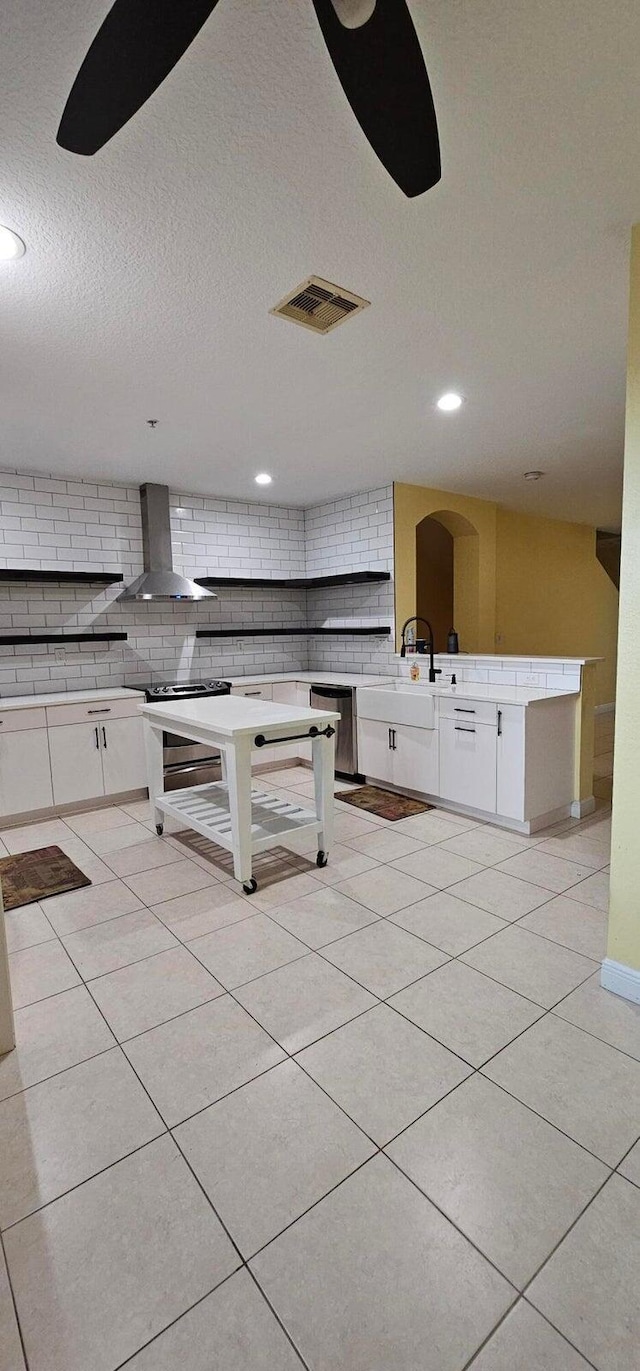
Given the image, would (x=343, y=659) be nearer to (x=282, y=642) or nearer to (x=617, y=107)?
(x=282, y=642)

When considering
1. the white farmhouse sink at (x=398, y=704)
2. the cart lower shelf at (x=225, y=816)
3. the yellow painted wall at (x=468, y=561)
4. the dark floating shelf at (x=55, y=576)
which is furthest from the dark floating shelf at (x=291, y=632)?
the cart lower shelf at (x=225, y=816)

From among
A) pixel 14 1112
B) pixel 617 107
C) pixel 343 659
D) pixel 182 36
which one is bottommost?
pixel 14 1112

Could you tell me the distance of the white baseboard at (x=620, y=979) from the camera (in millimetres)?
1949

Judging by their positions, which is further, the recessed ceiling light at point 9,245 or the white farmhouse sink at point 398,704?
the white farmhouse sink at point 398,704

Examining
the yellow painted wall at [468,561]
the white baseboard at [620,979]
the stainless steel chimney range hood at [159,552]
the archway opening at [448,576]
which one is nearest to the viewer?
the white baseboard at [620,979]

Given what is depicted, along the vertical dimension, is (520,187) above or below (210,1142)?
above

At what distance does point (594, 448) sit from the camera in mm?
4055

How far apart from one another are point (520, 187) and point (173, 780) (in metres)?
3.88

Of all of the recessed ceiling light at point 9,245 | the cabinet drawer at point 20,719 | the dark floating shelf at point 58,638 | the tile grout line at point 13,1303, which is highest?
the recessed ceiling light at point 9,245

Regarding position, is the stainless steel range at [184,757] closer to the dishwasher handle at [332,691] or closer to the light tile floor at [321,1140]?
the dishwasher handle at [332,691]

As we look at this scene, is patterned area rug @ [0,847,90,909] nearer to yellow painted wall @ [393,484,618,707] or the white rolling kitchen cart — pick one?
the white rolling kitchen cart

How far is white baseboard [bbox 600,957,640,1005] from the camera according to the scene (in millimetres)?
1949

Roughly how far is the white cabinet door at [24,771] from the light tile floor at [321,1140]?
144 centimetres

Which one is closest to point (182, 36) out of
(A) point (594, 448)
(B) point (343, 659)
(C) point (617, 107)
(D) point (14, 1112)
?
(C) point (617, 107)
